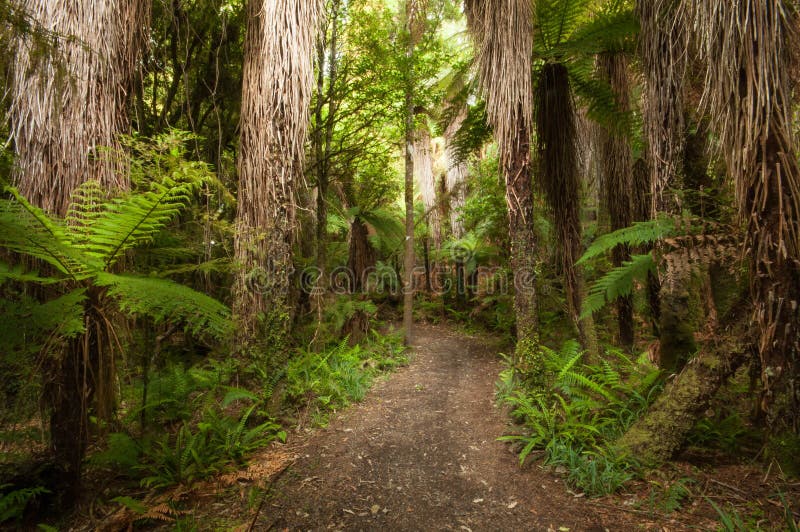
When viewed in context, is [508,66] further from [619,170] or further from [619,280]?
[619,170]

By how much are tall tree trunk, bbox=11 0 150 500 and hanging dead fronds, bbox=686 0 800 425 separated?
11.4 ft

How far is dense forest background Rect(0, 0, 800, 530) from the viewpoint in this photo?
1.97 metres

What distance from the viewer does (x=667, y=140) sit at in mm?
3012

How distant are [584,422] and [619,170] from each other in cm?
361

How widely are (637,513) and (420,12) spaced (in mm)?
6509

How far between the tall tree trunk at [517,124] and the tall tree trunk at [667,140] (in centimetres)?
98

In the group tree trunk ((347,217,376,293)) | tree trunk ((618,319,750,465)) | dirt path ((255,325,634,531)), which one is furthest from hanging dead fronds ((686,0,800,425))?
tree trunk ((347,217,376,293))

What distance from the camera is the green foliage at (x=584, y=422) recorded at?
2482 millimetres

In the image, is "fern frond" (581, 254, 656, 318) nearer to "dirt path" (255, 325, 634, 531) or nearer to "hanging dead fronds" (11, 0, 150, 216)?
"dirt path" (255, 325, 634, 531)

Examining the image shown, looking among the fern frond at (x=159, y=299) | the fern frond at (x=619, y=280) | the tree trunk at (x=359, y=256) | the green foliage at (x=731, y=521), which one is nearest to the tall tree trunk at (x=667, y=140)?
the fern frond at (x=619, y=280)

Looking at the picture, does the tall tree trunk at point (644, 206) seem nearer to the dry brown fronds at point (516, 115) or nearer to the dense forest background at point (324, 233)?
the dense forest background at point (324, 233)

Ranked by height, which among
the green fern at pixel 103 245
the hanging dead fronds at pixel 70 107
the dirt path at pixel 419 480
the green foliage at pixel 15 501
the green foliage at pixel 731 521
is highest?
the hanging dead fronds at pixel 70 107

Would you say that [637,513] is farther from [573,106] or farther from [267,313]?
[573,106]

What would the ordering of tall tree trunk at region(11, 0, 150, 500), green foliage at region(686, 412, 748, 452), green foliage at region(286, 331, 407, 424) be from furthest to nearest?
green foliage at region(286, 331, 407, 424)
green foliage at region(686, 412, 748, 452)
tall tree trunk at region(11, 0, 150, 500)
